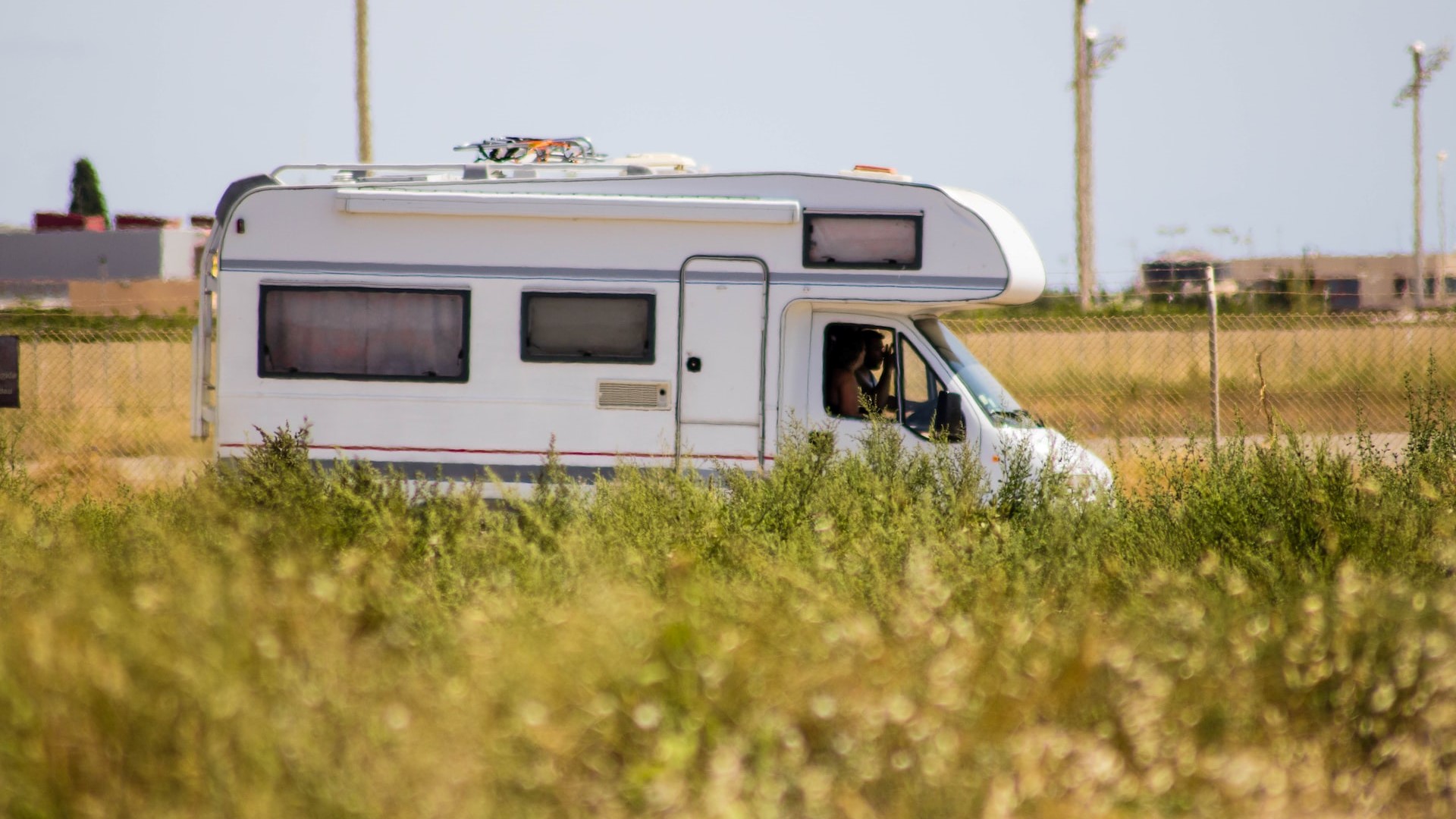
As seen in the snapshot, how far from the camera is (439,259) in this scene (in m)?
9.12

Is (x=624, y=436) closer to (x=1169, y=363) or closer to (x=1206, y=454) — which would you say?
(x=1206, y=454)

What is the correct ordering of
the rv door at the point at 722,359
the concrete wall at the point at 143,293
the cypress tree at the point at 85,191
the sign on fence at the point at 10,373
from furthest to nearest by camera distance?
the cypress tree at the point at 85,191 → the concrete wall at the point at 143,293 → the sign on fence at the point at 10,373 → the rv door at the point at 722,359

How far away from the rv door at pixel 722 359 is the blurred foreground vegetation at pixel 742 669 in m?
2.21

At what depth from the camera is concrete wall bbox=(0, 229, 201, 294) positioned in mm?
42156

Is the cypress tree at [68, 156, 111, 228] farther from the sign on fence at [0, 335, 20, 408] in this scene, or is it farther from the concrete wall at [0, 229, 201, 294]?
the sign on fence at [0, 335, 20, 408]

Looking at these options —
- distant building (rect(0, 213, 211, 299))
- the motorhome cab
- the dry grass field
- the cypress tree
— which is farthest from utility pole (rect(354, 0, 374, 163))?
the cypress tree

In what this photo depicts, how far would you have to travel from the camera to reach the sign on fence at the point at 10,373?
10945 mm

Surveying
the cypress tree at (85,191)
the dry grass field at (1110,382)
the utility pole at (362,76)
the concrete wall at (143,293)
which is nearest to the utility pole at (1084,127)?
the dry grass field at (1110,382)

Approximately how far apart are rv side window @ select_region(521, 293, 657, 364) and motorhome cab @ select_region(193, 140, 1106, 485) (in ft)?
0.05

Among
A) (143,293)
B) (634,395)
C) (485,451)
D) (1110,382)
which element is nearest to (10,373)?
(485,451)

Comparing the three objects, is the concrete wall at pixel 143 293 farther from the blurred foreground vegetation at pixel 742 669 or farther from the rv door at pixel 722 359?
the blurred foreground vegetation at pixel 742 669

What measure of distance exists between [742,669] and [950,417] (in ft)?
15.5

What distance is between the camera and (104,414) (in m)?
16.6

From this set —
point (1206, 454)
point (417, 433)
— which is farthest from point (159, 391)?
point (1206, 454)
